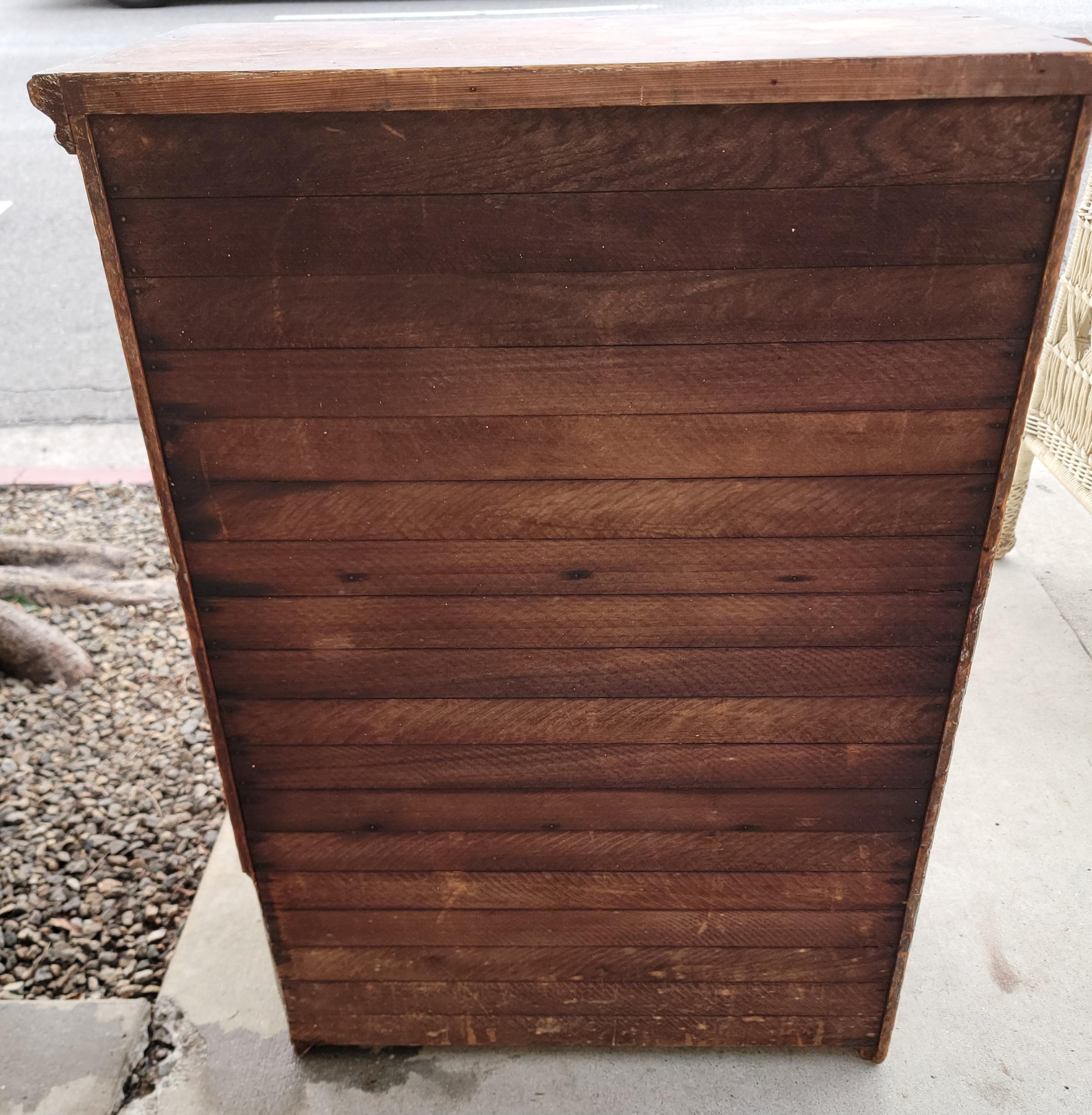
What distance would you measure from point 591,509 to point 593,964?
0.86 meters

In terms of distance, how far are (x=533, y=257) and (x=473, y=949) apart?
1.16 m

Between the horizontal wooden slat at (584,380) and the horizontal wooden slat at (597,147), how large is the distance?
7.7 inches

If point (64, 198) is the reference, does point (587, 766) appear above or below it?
above

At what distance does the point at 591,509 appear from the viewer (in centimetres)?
138

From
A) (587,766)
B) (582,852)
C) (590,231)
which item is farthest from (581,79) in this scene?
(582,852)

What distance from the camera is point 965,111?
115 cm

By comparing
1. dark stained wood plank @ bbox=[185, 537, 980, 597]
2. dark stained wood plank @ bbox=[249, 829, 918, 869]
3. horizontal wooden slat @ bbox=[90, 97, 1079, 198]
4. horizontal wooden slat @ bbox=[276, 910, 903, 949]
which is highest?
horizontal wooden slat @ bbox=[90, 97, 1079, 198]

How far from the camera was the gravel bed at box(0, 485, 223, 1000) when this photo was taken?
84.0 inches

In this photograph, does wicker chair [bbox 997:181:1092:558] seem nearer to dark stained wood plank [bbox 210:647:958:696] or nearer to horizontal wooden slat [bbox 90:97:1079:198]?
dark stained wood plank [bbox 210:647:958:696]

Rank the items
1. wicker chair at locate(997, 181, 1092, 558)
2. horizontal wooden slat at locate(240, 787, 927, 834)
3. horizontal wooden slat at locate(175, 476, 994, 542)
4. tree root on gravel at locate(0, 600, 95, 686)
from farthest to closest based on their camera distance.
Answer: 1. tree root on gravel at locate(0, 600, 95, 686)
2. wicker chair at locate(997, 181, 1092, 558)
3. horizontal wooden slat at locate(240, 787, 927, 834)
4. horizontal wooden slat at locate(175, 476, 994, 542)

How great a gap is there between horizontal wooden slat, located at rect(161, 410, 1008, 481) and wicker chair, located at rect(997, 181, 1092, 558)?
1270 millimetres

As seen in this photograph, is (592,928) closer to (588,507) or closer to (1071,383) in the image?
(588,507)

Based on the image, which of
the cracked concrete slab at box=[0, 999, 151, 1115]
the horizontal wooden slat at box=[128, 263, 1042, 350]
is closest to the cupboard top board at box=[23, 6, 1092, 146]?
the horizontal wooden slat at box=[128, 263, 1042, 350]

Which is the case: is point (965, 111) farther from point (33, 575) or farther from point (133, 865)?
point (33, 575)
